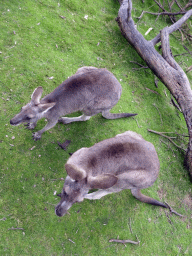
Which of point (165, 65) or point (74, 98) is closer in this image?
point (74, 98)

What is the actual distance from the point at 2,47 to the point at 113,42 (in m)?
3.45

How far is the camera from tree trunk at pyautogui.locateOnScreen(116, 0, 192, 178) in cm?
516

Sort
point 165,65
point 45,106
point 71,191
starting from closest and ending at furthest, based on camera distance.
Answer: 1. point 71,191
2. point 45,106
3. point 165,65

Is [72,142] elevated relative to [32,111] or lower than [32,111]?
lower

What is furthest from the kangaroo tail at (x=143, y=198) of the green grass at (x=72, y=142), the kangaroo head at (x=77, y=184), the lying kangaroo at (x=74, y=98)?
the lying kangaroo at (x=74, y=98)

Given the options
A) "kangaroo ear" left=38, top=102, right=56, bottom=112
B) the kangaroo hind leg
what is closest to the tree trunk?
the kangaroo hind leg

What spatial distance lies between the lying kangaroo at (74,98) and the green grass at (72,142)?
722mm

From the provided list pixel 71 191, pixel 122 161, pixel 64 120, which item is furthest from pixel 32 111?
pixel 122 161

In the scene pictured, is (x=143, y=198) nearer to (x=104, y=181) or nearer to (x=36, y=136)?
(x=104, y=181)

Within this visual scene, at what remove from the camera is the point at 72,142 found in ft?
15.1

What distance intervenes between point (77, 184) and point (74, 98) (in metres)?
1.80

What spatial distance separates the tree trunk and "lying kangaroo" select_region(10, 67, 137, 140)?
205 cm

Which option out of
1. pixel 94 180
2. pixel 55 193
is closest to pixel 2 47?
pixel 55 193

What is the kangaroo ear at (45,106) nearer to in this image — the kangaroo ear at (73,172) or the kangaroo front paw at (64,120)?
the kangaroo front paw at (64,120)
